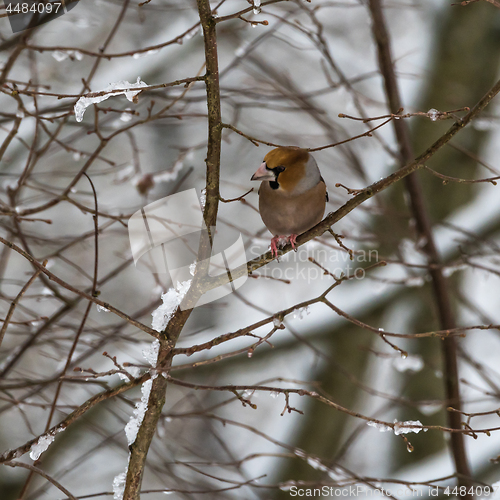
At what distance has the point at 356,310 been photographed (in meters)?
5.96

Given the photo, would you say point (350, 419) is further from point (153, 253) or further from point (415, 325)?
point (153, 253)

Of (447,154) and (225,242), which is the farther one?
(447,154)

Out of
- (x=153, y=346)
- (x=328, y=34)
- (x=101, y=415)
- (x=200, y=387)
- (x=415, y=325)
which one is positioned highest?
(x=328, y=34)

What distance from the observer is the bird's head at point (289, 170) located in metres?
2.26

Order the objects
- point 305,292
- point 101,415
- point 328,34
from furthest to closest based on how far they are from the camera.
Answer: point 305,292 < point 328,34 < point 101,415

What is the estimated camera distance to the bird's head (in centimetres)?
226

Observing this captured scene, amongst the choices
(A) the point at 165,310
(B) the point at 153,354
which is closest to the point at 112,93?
(A) the point at 165,310

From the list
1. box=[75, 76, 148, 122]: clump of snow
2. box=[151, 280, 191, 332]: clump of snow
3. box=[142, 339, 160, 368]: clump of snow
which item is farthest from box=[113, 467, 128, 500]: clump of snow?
box=[75, 76, 148, 122]: clump of snow

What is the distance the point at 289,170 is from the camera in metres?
2.36

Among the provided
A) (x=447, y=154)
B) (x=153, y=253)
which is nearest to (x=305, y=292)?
(x=447, y=154)

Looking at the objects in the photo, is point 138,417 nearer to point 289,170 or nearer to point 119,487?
point 119,487

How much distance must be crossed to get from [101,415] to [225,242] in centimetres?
394

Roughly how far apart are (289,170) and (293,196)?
0.42 ft

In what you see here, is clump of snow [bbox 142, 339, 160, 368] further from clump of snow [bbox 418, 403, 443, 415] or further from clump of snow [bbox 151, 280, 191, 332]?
clump of snow [bbox 418, 403, 443, 415]
